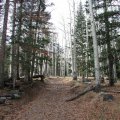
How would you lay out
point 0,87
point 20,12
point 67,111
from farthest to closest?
point 20,12, point 0,87, point 67,111

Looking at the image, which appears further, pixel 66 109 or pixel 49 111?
pixel 66 109

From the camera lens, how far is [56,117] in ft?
38.7

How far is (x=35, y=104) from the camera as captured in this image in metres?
15.2

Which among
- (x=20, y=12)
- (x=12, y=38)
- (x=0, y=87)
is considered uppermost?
(x=20, y=12)

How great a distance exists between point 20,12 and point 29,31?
2.63 metres

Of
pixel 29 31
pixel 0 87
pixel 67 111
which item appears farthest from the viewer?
pixel 29 31

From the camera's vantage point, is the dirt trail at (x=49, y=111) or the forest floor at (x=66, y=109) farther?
the dirt trail at (x=49, y=111)

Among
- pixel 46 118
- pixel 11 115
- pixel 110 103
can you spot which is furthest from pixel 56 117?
pixel 110 103

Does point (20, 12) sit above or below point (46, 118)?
above

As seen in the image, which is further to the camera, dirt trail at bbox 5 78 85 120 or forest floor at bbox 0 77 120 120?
dirt trail at bbox 5 78 85 120

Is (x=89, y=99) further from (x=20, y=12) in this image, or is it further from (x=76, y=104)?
(x=20, y=12)

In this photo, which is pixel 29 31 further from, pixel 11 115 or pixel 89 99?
pixel 11 115

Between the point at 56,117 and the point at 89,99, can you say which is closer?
the point at 56,117

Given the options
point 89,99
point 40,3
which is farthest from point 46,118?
point 40,3
